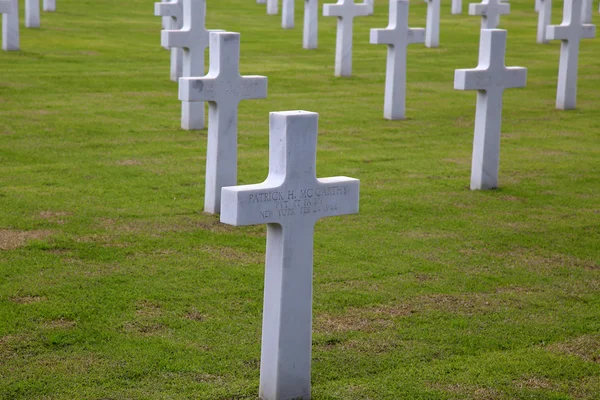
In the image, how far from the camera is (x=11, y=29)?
1762cm

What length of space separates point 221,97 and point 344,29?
8975mm

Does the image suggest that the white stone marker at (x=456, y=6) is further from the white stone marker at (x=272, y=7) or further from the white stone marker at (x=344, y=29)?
the white stone marker at (x=344, y=29)

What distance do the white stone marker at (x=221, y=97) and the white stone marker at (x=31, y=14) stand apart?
44.8 feet

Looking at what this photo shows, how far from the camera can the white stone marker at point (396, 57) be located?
13.9 meters

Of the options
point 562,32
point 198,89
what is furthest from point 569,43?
point 198,89

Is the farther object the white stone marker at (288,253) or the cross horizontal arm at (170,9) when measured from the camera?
the cross horizontal arm at (170,9)

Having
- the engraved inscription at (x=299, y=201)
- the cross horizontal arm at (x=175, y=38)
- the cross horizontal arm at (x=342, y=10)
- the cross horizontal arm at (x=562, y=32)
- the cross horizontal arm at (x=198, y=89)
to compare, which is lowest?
the engraved inscription at (x=299, y=201)

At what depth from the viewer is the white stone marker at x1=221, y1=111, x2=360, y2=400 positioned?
483 cm

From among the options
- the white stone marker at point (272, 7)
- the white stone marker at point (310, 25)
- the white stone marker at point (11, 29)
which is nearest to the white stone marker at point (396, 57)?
the white stone marker at point (310, 25)

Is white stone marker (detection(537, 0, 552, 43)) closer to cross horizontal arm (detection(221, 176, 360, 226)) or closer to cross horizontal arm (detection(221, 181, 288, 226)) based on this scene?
cross horizontal arm (detection(221, 176, 360, 226))

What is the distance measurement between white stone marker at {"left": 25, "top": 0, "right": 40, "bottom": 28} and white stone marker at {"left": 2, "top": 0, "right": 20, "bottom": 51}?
3355 millimetres

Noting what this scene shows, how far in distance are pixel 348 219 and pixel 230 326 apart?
112 inches

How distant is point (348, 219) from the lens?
28.3 ft

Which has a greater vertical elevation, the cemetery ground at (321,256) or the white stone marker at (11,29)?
the white stone marker at (11,29)
